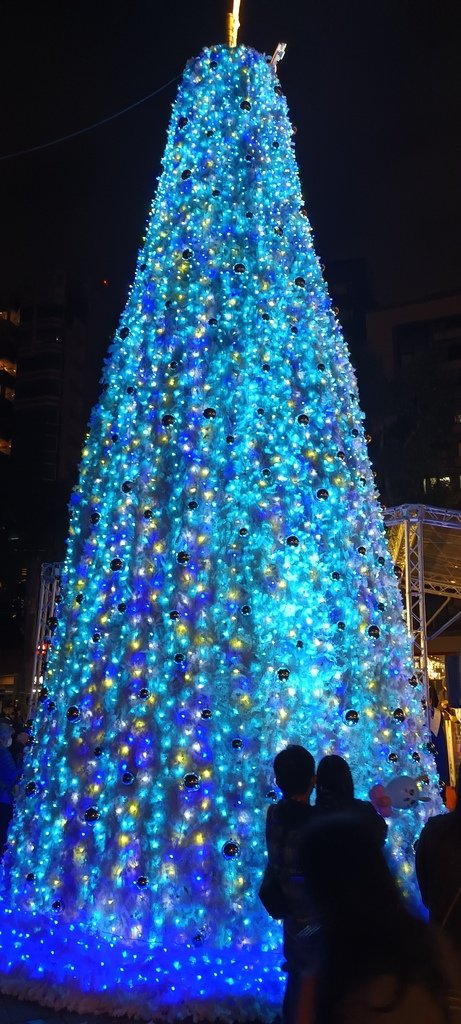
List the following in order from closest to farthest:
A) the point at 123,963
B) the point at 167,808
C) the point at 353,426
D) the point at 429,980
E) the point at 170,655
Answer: the point at 429,980 → the point at 123,963 → the point at 167,808 → the point at 170,655 → the point at 353,426

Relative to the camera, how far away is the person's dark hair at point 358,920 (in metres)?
1.52

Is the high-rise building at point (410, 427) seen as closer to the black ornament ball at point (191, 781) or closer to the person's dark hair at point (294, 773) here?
the black ornament ball at point (191, 781)

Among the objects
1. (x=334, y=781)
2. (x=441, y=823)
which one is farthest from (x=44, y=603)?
(x=441, y=823)

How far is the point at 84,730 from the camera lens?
471 cm

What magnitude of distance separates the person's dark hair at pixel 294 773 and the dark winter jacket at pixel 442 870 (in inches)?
26.0

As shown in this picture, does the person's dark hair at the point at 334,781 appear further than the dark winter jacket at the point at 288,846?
Yes

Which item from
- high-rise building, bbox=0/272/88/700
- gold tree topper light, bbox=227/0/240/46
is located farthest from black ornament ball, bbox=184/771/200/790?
high-rise building, bbox=0/272/88/700

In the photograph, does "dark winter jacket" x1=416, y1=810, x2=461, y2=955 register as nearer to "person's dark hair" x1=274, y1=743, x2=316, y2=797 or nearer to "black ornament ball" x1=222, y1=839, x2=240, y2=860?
"person's dark hair" x1=274, y1=743, x2=316, y2=797

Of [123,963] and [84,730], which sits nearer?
[123,963]

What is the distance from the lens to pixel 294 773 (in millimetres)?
3189

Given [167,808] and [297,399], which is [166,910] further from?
[297,399]

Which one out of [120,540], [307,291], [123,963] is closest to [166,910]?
[123,963]

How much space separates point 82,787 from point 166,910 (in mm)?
871

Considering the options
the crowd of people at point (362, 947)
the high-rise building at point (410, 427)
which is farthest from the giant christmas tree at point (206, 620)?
the high-rise building at point (410, 427)
